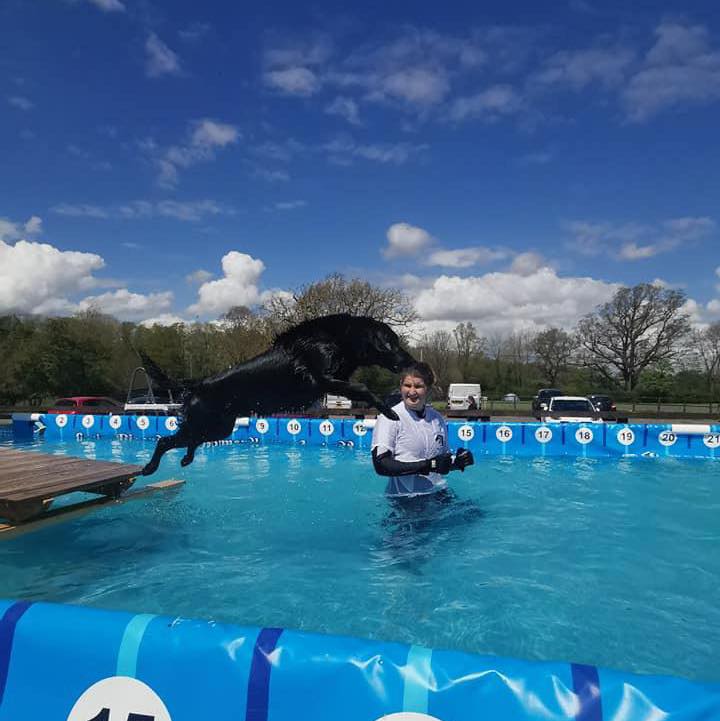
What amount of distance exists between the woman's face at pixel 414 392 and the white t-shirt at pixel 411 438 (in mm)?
97

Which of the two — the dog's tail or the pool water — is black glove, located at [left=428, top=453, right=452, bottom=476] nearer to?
the pool water

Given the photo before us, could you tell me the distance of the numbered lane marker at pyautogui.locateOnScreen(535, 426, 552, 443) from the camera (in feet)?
41.1

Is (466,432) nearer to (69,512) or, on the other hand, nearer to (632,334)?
(69,512)

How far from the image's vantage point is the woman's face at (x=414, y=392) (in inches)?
205

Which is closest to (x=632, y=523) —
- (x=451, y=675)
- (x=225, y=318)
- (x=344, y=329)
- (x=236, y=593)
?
(x=344, y=329)

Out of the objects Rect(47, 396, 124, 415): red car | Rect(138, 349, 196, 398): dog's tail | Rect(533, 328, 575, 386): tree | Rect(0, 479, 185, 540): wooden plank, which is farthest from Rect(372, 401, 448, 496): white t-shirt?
Rect(533, 328, 575, 386): tree

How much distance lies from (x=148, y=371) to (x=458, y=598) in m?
3.59

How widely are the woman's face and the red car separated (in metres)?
20.1

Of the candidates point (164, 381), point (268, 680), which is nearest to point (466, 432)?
point (164, 381)

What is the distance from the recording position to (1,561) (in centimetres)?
516

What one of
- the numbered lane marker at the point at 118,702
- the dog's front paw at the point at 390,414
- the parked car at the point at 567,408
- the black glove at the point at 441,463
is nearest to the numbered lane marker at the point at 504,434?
the parked car at the point at 567,408

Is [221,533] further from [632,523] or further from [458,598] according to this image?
[632,523]

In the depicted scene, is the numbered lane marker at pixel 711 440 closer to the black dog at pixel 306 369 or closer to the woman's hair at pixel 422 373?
the woman's hair at pixel 422 373

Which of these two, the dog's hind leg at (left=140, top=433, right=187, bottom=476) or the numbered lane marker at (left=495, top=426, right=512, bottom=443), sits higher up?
the dog's hind leg at (left=140, top=433, right=187, bottom=476)
